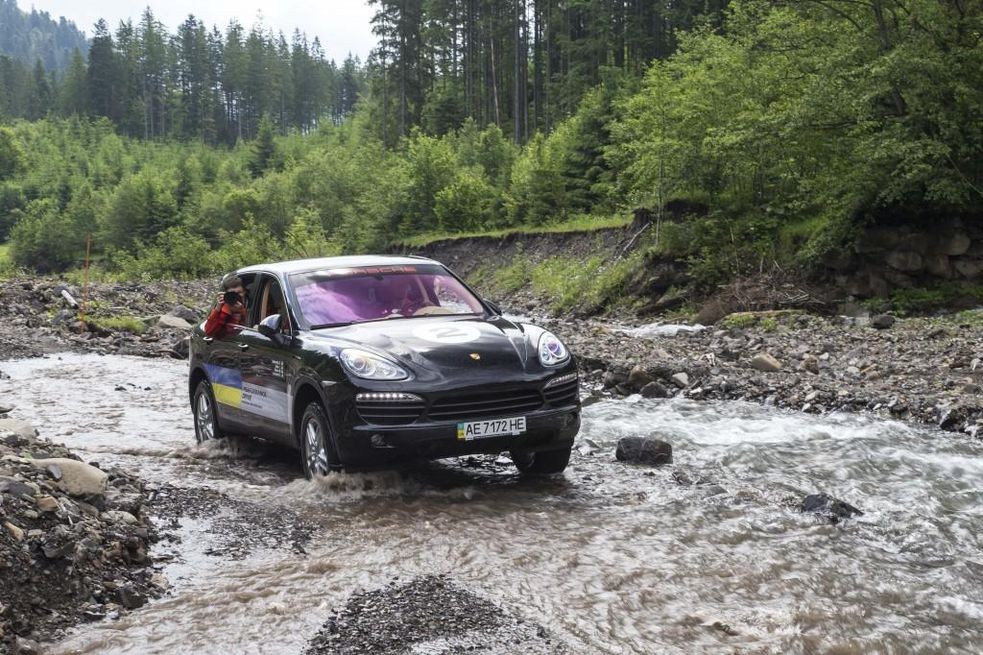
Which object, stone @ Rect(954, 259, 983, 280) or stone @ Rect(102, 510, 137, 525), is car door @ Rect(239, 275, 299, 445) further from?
stone @ Rect(954, 259, 983, 280)

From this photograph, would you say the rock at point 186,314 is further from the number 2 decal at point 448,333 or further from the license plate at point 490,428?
the license plate at point 490,428

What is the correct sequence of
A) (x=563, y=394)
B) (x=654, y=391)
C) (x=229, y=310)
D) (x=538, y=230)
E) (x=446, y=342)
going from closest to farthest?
1. (x=446, y=342)
2. (x=563, y=394)
3. (x=229, y=310)
4. (x=654, y=391)
5. (x=538, y=230)

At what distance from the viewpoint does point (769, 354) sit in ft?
49.3

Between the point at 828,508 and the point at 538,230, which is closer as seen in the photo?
the point at 828,508

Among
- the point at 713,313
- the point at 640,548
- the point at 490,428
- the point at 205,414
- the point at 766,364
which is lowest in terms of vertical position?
the point at 713,313

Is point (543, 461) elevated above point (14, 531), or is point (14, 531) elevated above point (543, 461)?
point (14, 531)

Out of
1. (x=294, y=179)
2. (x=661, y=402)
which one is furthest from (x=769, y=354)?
(x=294, y=179)

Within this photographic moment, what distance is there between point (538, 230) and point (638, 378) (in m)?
28.3

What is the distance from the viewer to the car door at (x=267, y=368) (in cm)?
802

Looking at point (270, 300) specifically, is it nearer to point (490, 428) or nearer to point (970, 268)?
point (490, 428)

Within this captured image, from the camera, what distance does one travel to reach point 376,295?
8344 millimetres

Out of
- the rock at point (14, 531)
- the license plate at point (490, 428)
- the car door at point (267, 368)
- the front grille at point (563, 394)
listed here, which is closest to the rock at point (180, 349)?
the car door at point (267, 368)

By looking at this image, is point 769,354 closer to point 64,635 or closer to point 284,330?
point 284,330

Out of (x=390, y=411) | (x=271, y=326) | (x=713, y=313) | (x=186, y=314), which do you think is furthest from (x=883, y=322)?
(x=186, y=314)
